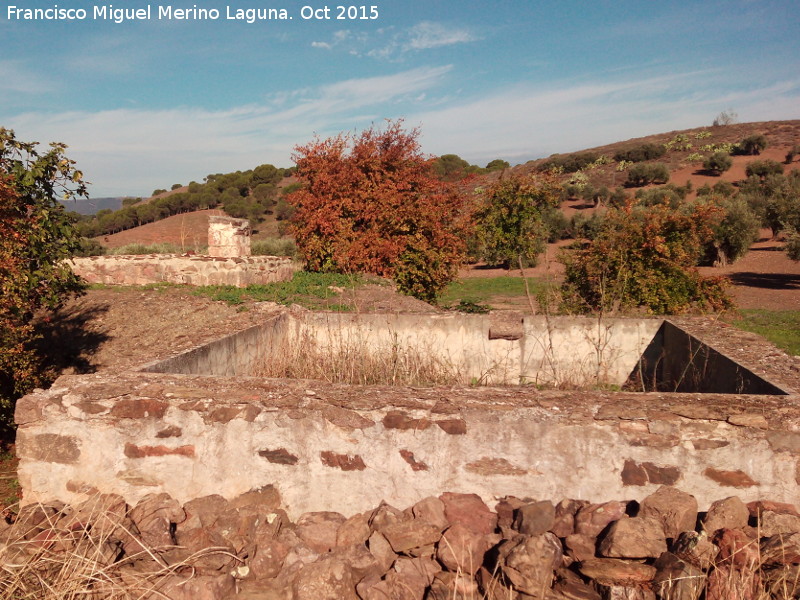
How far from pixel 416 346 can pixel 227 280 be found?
241 inches

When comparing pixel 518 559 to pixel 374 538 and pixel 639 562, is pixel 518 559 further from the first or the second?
pixel 374 538

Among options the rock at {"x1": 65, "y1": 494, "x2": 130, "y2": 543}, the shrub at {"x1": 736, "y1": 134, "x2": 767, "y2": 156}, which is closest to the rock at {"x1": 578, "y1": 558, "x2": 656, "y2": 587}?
the rock at {"x1": 65, "y1": 494, "x2": 130, "y2": 543}

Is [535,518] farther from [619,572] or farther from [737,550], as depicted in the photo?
[737,550]

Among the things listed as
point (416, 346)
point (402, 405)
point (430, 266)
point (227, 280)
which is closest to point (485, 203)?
point (430, 266)

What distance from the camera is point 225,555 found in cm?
331

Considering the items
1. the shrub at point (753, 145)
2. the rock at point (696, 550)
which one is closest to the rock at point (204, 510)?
the rock at point (696, 550)

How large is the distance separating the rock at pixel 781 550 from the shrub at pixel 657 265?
685 cm

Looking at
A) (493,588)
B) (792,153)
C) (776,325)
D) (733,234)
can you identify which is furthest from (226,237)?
(792,153)

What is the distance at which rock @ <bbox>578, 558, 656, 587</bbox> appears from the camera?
9.48 feet

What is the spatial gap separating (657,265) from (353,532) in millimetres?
8556

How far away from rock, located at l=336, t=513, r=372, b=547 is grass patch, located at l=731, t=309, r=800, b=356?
9966 mm

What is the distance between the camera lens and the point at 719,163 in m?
38.6

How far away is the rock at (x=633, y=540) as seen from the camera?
9.87 feet

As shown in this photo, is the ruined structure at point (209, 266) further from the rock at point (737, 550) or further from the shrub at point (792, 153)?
the shrub at point (792, 153)
